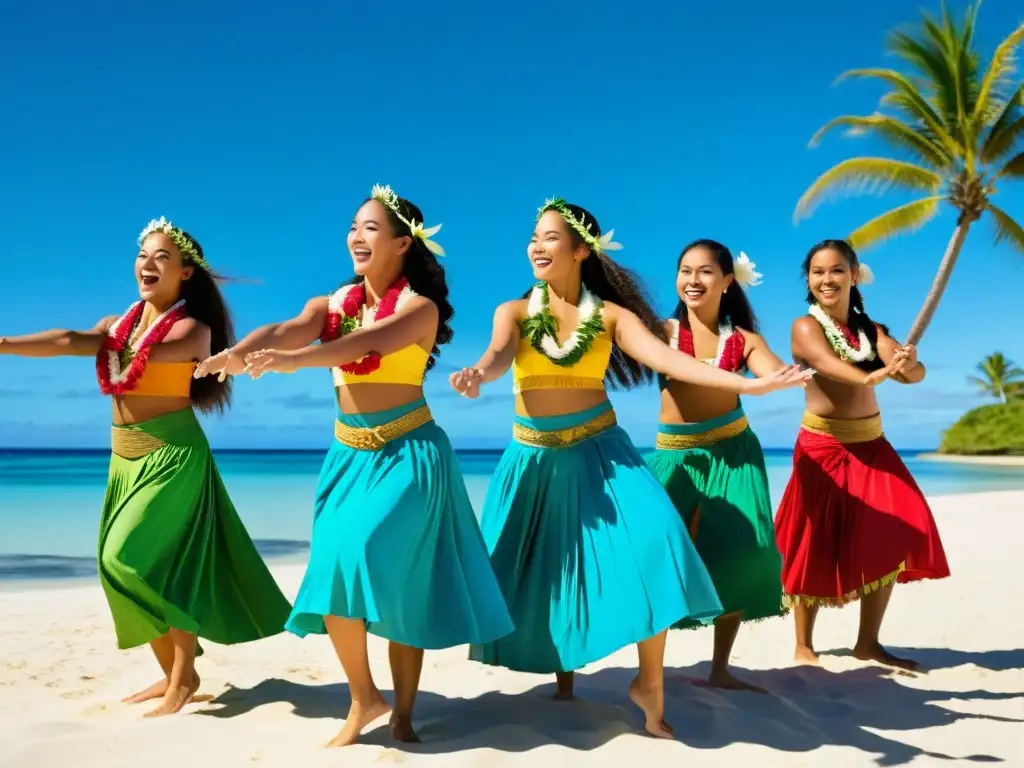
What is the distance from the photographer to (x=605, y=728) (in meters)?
3.90

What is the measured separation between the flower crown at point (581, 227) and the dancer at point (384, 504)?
0.63 metres

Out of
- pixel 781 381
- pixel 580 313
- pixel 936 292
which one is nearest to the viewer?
pixel 781 381

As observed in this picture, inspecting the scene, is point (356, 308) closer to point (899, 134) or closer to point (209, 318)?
point (209, 318)

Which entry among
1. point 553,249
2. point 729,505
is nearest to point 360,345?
point 553,249

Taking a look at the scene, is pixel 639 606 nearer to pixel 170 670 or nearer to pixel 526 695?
pixel 526 695

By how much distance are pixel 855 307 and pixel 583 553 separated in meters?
2.52

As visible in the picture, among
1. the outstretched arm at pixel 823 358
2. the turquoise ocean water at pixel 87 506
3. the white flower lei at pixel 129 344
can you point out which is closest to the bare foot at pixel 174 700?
the white flower lei at pixel 129 344

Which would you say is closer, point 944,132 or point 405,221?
point 405,221

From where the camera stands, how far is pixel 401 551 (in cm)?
362

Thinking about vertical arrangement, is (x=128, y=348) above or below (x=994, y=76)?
below

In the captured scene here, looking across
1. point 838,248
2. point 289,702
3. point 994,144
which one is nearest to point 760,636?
point 838,248

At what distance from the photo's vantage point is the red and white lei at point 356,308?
389 centimetres

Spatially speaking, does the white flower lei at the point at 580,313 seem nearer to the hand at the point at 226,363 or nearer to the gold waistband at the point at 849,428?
the hand at the point at 226,363

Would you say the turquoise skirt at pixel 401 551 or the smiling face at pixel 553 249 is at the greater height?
the smiling face at pixel 553 249
